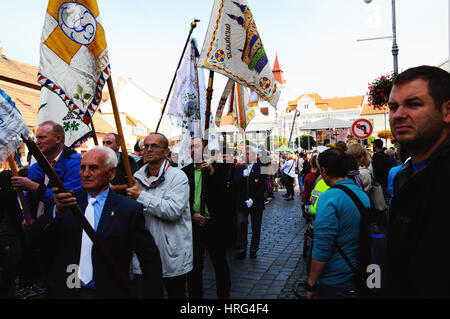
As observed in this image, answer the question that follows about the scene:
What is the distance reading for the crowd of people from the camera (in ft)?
4.41

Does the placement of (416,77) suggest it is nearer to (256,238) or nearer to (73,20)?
(73,20)

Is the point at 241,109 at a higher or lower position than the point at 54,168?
higher

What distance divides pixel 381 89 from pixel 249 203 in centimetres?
772

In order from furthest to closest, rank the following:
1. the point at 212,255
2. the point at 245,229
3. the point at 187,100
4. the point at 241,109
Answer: the point at 245,229 < the point at 241,109 < the point at 187,100 < the point at 212,255

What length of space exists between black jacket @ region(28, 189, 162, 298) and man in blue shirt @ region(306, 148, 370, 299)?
117 centimetres

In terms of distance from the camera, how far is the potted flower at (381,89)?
446 inches

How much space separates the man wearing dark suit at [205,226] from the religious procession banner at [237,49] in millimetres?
947

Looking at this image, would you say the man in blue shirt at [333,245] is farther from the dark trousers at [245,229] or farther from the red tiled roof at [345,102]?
the red tiled roof at [345,102]

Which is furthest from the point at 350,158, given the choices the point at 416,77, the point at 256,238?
the point at 256,238

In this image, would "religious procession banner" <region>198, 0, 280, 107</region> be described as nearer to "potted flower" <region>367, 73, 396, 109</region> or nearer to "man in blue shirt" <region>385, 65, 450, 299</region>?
"man in blue shirt" <region>385, 65, 450, 299</region>

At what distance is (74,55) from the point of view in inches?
121

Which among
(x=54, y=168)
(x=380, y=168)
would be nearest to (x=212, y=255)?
(x=54, y=168)

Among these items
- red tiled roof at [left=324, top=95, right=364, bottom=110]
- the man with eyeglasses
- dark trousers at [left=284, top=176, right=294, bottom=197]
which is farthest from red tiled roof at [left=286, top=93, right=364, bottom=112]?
the man with eyeglasses

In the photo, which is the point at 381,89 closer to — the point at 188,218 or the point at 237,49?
the point at 237,49
